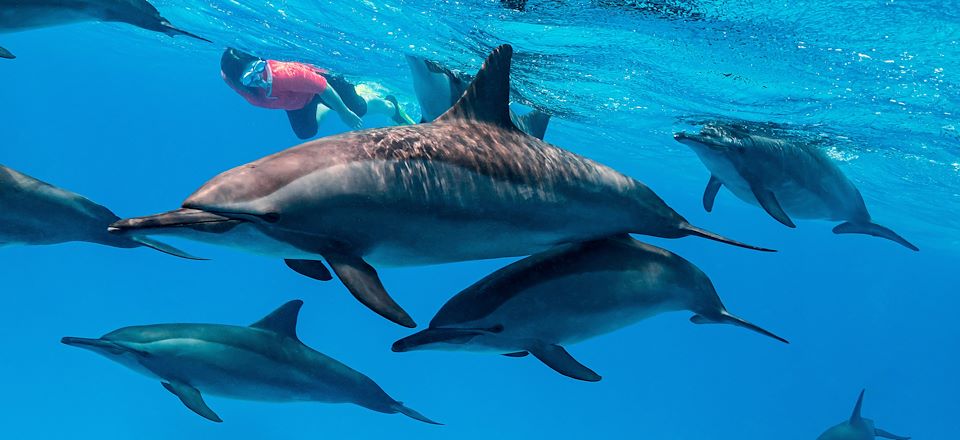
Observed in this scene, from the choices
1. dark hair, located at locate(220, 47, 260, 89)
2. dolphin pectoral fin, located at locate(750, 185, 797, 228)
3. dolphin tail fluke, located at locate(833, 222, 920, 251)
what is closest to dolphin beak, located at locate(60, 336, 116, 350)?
Answer: dolphin pectoral fin, located at locate(750, 185, 797, 228)

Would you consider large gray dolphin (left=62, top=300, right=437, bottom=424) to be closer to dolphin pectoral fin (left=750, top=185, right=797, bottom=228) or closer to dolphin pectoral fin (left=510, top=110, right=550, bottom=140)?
dolphin pectoral fin (left=510, top=110, right=550, bottom=140)

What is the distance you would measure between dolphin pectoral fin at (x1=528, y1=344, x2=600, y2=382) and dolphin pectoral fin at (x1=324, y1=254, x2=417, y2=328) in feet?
5.30

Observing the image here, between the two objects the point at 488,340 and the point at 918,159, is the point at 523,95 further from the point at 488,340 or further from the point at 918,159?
the point at 488,340

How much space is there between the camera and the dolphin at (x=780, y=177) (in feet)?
22.2

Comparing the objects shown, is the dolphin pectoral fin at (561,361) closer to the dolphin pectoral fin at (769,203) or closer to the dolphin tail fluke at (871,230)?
the dolphin pectoral fin at (769,203)

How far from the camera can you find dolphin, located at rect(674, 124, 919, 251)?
6.75m

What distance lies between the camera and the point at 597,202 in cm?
379

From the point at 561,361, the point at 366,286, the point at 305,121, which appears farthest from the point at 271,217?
the point at 305,121

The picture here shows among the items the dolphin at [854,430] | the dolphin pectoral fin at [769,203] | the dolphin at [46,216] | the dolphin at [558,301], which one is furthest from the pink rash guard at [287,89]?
the dolphin at [854,430]

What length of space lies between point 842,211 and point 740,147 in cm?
203

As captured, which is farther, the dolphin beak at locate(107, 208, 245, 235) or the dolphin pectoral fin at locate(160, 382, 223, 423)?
the dolphin pectoral fin at locate(160, 382, 223, 423)

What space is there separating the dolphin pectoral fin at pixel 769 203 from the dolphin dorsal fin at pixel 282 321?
196 inches

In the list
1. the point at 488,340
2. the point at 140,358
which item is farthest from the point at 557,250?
the point at 140,358

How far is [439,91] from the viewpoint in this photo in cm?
1437
